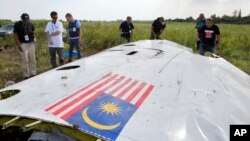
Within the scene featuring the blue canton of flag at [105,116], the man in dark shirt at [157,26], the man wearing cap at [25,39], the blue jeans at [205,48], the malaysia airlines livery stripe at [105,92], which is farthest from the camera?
the man in dark shirt at [157,26]

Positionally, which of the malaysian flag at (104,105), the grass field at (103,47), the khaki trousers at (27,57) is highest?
the malaysian flag at (104,105)

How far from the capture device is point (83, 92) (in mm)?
3299

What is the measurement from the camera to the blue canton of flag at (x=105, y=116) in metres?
2.61

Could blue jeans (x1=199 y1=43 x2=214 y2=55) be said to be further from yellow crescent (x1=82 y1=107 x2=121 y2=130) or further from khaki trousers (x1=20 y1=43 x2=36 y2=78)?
yellow crescent (x1=82 y1=107 x2=121 y2=130)

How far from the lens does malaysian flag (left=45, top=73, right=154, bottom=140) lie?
266 centimetres

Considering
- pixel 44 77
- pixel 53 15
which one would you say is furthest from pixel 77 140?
pixel 53 15

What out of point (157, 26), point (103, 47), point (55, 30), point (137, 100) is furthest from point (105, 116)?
point (103, 47)

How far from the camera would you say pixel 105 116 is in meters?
2.83

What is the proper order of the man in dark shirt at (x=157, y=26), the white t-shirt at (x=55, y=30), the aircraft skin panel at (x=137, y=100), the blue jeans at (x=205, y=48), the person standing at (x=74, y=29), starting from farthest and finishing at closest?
the man in dark shirt at (x=157, y=26)
the person standing at (x=74, y=29)
the blue jeans at (x=205, y=48)
the white t-shirt at (x=55, y=30)
the aircraft skin panel at (x=137, y=100)

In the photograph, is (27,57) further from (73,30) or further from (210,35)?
(210,35)

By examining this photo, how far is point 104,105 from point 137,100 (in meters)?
0.38

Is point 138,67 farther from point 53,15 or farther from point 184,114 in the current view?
point 53,15

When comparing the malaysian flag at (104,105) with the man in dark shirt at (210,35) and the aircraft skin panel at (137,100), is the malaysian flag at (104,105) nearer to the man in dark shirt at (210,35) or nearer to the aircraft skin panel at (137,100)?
the aircraft skin panel at (137,100)

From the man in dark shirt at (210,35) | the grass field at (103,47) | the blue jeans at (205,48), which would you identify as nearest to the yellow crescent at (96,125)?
the grass field at (103,47)
